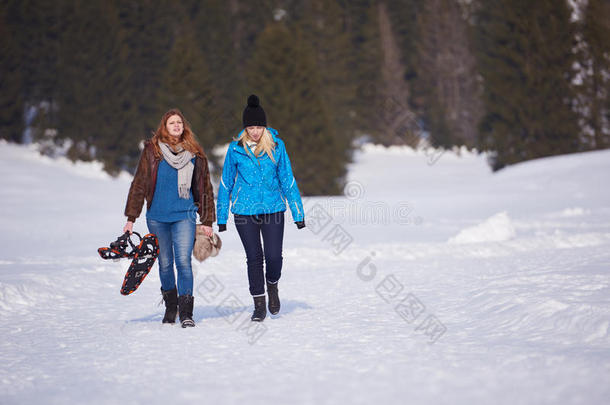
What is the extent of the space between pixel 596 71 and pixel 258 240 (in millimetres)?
27335

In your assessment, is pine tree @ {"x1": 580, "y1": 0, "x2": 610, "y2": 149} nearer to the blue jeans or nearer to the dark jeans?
the dark jeans

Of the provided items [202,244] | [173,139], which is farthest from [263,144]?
[202,244]

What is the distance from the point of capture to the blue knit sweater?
511 centimetres

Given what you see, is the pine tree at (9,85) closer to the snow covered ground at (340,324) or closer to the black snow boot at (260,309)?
the snow covered ground at (340,324)

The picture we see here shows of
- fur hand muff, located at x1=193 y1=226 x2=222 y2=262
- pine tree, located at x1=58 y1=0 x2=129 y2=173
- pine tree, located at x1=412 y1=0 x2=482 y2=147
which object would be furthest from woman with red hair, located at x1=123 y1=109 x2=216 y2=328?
pine tree, located at x1=412 y1=0 x2=482 y2=147

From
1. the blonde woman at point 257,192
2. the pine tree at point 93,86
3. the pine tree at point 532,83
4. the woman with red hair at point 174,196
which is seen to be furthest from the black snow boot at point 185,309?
the pine tree at point 532,83

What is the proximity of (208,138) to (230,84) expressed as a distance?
1195 centimetres

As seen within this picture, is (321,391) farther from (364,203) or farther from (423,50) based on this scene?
(423,50)

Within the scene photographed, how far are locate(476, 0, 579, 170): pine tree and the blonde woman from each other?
83.0ft

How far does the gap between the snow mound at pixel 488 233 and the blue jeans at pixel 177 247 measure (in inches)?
280

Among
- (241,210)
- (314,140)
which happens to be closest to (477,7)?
(314,140)

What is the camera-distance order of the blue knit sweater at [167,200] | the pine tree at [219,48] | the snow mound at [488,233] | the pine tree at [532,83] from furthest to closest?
1. the pine tree at [219,48]
2. the pine tree at [532,83]
3. the snow mound at [488,233]
4. the blue knit sweater at [167,200]

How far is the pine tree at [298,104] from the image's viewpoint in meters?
26.1

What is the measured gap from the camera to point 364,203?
21281mm
